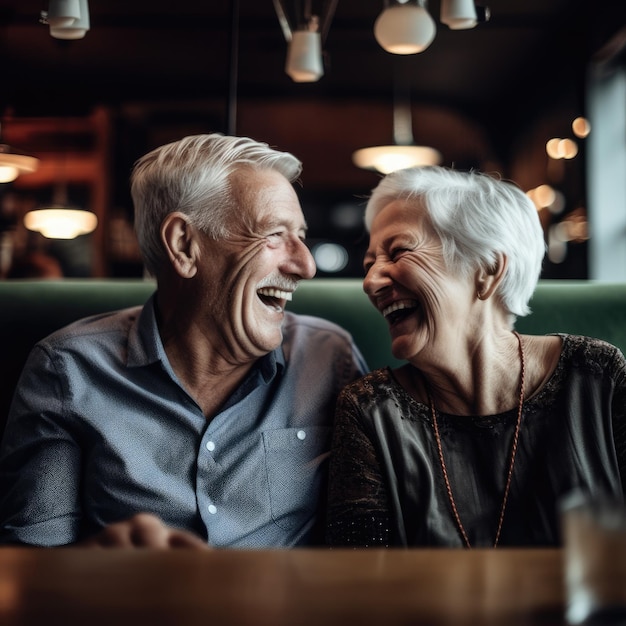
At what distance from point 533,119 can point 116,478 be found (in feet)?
23.4

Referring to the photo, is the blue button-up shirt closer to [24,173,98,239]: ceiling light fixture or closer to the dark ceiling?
[24,173,98,239]: ceiling light fixture

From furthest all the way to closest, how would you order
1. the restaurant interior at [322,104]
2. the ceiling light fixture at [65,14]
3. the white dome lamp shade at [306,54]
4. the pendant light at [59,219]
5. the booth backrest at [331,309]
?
the restaurant interior at [322,104]
the pendant light at [59,219]
the white dome lamp shade at [306,54]
the ceiling light fixture at [65,14]
the booth backrest at [331,309]

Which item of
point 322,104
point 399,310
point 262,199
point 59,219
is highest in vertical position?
point 322,104

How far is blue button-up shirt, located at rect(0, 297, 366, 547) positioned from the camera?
164cm

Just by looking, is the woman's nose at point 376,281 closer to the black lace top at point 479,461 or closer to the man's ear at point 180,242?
the black lace top at point 479,461

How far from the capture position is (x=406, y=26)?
2881 millimetres

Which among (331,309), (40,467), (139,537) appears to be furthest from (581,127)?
(139,537)

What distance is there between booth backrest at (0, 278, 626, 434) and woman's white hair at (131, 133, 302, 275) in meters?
0.20

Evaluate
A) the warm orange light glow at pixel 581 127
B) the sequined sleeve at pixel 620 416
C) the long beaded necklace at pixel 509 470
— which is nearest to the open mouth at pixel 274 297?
the long beaded necklace at pixel 509 470

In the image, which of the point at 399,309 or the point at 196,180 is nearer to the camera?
the point at 399,309

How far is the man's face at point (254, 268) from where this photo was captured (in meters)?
1.77

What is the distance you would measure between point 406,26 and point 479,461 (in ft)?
5.89

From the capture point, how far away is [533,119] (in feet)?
26.1

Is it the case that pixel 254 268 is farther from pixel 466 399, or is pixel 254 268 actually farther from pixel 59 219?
pixel 59 219
